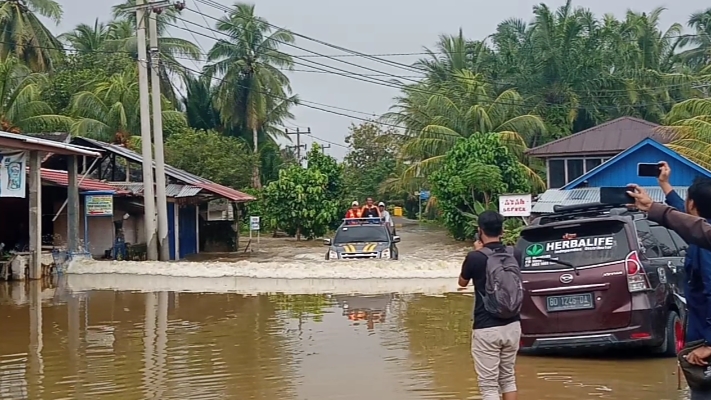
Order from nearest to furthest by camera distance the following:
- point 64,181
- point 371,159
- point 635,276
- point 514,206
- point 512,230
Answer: point 635,276, point 514,206, point 64,181, point 512,230, point 371,159

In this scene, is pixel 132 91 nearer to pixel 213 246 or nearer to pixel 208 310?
pixel 213 246

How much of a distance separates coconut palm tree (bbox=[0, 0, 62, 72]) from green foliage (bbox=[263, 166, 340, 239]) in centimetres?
1394

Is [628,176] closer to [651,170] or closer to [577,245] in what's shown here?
[577,245]

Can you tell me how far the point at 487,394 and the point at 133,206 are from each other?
26.8 metres

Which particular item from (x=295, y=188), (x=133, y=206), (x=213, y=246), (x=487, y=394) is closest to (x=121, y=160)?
(x=133, y=206)

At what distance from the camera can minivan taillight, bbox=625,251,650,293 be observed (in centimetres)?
899

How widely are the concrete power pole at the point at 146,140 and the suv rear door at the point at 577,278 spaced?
60.6 ft

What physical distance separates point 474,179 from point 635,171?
7529 millimetres

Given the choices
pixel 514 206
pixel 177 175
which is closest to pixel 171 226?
pixel 177 175

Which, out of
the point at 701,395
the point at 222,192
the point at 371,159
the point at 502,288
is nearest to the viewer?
the point at 701,395

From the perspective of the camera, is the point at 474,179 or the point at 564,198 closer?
the point at 564,198

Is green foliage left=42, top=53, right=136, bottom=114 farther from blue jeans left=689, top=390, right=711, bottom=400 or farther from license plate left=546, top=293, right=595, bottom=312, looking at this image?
blue jeans left=689, top=390, right=711, bottom=400

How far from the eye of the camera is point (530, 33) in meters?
49.8

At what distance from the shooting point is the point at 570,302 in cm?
920
